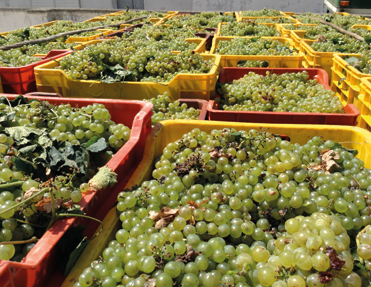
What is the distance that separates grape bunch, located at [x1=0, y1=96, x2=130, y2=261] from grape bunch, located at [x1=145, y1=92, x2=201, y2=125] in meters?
0.62

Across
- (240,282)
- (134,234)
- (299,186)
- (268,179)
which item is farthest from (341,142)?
(134,234)

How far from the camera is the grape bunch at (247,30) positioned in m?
4.63

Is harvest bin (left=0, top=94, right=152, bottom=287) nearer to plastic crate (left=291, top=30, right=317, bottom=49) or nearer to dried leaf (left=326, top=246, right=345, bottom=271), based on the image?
dried leaf (left=326, top=246, right=345, bottom=271)

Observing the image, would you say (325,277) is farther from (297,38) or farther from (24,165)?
(297,38)

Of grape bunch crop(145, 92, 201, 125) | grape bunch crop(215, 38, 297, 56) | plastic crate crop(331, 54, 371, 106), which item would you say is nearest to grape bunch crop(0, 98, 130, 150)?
grape bunch crop(145, 92, 201, 125)

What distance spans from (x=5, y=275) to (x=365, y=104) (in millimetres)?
2288

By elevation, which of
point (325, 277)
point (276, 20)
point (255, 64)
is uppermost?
point (276, 20)

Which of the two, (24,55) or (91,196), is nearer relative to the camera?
(91,196)

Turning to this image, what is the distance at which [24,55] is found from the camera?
10.8 ft

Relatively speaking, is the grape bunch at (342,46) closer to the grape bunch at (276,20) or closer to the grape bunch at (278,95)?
the grape bunch at (278,95)

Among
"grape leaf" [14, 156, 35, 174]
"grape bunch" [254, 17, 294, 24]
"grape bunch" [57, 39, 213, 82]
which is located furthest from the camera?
"grape bunch" [254, 17, 294, 24]

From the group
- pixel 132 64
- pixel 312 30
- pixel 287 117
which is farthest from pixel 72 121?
pixel 312 30

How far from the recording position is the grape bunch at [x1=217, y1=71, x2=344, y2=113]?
93.3 inches

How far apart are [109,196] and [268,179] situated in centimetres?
72
